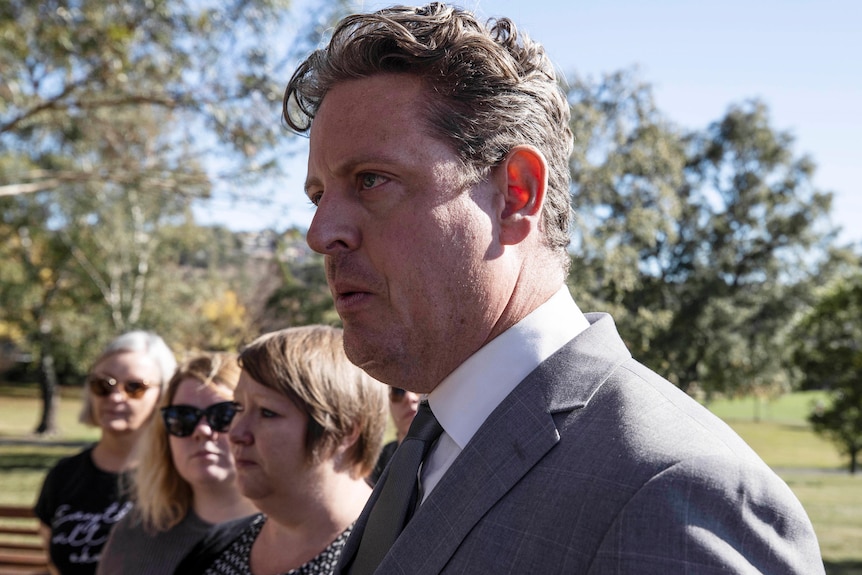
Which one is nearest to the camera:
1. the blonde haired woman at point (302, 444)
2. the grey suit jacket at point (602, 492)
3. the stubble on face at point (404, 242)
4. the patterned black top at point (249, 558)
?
the grey suit jacket at point (602, 492)

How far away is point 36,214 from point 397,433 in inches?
873

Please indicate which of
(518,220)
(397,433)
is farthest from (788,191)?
(518,220)

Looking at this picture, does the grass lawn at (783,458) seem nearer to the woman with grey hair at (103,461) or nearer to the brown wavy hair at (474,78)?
the woman with grey hair at (103,461)

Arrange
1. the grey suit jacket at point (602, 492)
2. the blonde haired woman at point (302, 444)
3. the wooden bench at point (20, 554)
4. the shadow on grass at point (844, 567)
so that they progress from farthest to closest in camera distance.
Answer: the shadow on grass at point (844, 567), the wooden bench at point (20, 554), the blonde haired woman at point (302, 444), the grey suit jacket at point (602, 492)

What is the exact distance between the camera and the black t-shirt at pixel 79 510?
386 cm

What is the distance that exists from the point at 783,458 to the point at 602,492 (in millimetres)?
28585

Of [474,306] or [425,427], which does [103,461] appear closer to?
[425,427]

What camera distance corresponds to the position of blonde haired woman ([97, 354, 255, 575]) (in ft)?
10.9

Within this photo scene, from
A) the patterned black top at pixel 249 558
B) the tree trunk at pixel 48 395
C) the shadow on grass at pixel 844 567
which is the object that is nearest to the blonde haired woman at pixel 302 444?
the patterned black top at pixel 249 558

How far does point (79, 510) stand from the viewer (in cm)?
401

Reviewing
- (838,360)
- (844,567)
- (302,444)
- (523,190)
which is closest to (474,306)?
(523,190)

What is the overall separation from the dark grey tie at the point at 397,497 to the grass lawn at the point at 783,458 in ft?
19.0

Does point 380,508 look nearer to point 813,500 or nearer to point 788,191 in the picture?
point 813,500

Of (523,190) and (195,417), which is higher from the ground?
(523,190)
